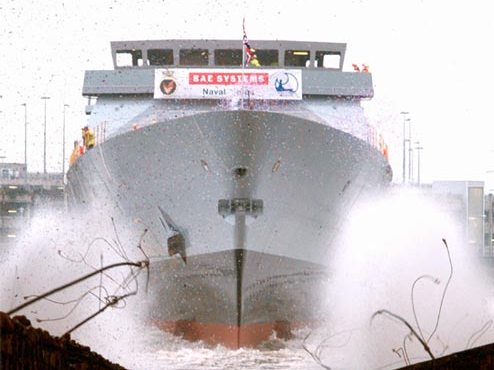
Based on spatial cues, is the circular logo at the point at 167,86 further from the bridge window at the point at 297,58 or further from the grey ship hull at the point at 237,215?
the grey ship hull at the point at 237,215

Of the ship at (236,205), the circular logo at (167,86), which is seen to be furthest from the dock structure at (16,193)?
the ship at (236,205)

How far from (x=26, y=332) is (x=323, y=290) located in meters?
13.2

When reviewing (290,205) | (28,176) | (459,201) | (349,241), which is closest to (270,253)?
(290,205)

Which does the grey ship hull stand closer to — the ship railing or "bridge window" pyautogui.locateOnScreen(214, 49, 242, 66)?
the ship railing

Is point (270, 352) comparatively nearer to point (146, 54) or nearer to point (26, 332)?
point (146, 54)

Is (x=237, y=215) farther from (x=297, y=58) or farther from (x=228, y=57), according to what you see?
(x=297, y=58)

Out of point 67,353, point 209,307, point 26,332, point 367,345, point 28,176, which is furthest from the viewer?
point 28,176

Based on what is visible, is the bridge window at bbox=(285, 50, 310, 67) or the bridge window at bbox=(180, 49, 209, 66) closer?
the bridge window at bbox=(180, 49, 209, 66)

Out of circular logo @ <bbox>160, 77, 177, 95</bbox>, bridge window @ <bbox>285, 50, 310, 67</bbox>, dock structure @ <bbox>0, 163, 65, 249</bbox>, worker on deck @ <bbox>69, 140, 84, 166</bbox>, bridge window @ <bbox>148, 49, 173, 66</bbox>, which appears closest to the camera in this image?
worker on deck @ <bbox>69, 140, 84, 166</bbox>

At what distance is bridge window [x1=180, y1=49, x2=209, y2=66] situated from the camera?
76.1ft

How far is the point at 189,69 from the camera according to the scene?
22109 millimetres

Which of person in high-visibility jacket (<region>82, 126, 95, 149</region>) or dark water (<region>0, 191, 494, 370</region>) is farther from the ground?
person in high-visibility jacket (<region>82, 126, 95, 149</region>)

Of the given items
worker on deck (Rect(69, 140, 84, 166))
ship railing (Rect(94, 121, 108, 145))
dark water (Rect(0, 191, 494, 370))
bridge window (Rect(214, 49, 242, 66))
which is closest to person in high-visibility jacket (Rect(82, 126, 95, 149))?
worker on deck (Rect(69, 140, 84, 166))

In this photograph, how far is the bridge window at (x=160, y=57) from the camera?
23.4m
